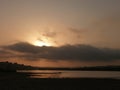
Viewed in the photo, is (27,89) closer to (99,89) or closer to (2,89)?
(2,89)

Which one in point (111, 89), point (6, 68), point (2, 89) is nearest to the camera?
point (2, 89)

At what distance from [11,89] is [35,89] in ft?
9.43

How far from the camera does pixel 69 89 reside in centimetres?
3834

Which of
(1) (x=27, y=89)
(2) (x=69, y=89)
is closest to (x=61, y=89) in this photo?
(2) (x=69, y=89)

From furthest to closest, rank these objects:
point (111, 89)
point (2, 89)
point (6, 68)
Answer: point (6, 68)
point (111, 89)
point (2, 89)

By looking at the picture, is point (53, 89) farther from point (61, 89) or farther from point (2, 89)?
point (2, 89)

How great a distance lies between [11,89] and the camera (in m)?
36.9

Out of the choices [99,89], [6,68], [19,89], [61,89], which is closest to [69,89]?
[61,89]

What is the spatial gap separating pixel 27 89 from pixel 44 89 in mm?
2152

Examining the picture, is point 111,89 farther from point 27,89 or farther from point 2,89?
point 2,89

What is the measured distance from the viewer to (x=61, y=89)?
38406 mm

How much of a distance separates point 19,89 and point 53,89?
4.22 metres

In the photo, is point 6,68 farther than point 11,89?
Yes

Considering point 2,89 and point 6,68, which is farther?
point 6,68
